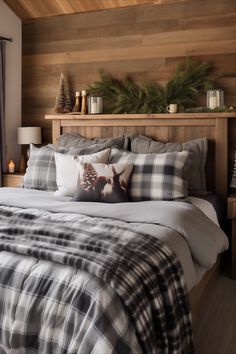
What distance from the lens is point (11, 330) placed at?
1596 millimetres

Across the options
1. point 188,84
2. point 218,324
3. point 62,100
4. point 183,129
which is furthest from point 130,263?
point 62,100

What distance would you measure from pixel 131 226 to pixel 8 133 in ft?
8.59

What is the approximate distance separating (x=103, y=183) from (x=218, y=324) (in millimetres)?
1165

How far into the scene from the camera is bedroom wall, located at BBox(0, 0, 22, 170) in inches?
165

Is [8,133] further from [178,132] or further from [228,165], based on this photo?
[228,165]

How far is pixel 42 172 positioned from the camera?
340 centimetres

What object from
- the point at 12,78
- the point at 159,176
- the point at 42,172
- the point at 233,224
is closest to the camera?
the point at 159,176

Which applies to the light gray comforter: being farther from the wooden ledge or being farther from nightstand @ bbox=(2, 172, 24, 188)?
nightstand @ bbox=(2, 172, 24, 188)

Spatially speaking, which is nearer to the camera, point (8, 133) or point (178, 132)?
point (178, 132)

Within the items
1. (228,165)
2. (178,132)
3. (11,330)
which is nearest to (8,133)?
(178,132)

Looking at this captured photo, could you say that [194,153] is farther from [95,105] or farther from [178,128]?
[95,105]

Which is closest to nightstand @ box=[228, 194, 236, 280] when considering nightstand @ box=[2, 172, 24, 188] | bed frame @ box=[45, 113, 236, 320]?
bed frame @ box=[45, 113, 236, 320]

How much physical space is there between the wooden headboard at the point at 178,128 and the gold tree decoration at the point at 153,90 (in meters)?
0.15

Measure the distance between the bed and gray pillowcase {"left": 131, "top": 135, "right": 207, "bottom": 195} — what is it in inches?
32.1
